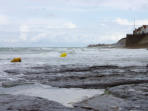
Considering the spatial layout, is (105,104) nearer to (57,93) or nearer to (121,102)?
(121,102)

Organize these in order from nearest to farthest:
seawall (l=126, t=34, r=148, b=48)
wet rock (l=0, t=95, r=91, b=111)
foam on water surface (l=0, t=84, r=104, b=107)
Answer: wet rock (l=0, t=95, r=91, b=111)
foam on water surface (l=0, t=84, r=104, b=107)
seawall (l=126, t=34, r=148, b=48)

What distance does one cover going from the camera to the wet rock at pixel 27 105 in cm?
208

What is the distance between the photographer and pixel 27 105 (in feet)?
7.27

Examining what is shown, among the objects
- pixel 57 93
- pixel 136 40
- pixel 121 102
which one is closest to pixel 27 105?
pixel 57 93

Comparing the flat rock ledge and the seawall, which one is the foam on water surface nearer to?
the flat rock ledge

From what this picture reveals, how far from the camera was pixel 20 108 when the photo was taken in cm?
211

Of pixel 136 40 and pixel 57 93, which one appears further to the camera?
pixel 136 40

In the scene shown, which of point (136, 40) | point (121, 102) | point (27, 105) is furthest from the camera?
point (136, 40)

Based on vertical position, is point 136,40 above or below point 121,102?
above

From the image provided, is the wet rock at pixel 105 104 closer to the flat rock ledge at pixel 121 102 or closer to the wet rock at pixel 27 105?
the flat rock ledge at pixel 121 102

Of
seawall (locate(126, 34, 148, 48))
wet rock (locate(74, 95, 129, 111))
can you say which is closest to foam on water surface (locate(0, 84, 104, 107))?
wet rock (locate(74, 95, 129, 111))

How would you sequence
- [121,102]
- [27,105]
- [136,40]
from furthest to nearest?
[136,40] → [121,102] → [27,105]

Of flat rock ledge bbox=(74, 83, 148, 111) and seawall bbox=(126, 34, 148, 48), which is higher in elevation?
seawall bbox=(126, 34, 148, 48)

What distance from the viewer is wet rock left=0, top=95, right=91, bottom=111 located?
2082mm
